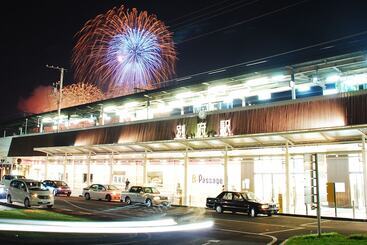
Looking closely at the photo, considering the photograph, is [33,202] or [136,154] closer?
[33,202]

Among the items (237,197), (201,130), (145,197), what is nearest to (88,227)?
(237,197)

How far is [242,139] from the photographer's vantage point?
28.7 meters

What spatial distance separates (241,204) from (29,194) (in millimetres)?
13221

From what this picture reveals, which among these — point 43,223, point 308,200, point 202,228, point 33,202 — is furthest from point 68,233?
point 33,202

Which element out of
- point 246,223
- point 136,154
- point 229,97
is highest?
point 229,97

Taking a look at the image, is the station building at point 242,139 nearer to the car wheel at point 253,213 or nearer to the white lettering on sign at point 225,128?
the white lettering on sign at point 225,128

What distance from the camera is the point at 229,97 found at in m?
34.8

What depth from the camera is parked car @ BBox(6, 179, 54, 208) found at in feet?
84.3

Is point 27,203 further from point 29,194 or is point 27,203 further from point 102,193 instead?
point 102,193

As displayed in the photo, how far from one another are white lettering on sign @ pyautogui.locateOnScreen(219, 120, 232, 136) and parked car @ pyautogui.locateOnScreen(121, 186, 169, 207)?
6411 millimetres

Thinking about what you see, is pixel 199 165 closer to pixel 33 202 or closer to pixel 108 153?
pixel 108 153

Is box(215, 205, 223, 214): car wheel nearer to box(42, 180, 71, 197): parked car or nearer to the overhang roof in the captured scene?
the overhang roof

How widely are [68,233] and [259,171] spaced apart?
20236 mm

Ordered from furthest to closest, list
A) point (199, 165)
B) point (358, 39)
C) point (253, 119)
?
point (199, 165), point (253, 119), point (358, 39)
